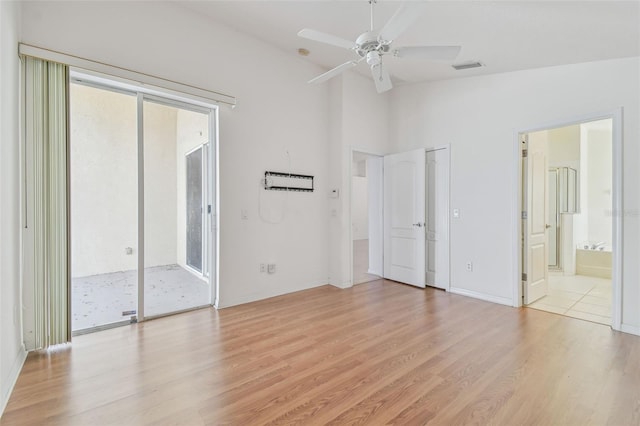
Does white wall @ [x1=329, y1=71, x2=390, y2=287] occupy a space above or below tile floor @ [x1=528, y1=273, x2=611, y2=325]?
above

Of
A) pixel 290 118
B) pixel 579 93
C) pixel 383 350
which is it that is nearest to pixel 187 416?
pixel 383 350

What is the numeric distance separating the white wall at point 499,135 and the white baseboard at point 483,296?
0.04 ft

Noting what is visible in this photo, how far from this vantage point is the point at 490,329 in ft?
9.73

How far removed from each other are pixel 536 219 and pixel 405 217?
171cm

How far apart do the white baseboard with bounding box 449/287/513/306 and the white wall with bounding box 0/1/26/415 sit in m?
4.56

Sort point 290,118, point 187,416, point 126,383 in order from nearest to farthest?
point 187,416, point 126,383, point 290,118

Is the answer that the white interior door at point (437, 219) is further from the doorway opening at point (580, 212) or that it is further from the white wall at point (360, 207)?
the white wall at point (360, 207)

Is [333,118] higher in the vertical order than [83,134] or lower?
higher

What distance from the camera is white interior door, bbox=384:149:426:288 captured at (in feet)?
14.8

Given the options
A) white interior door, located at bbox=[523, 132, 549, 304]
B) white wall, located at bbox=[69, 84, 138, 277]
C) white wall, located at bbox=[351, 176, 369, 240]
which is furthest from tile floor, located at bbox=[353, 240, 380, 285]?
white wall, located at bbox=[69, 84, 138, 277]

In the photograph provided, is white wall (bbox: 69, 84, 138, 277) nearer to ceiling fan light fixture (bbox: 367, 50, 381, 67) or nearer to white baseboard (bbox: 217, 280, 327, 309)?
white baseboard (bbox: 217, 280, 327, 309)

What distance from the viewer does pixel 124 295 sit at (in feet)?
10.9

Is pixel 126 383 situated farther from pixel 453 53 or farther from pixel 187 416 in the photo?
pixel 453 53

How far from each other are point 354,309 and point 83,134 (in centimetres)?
348
